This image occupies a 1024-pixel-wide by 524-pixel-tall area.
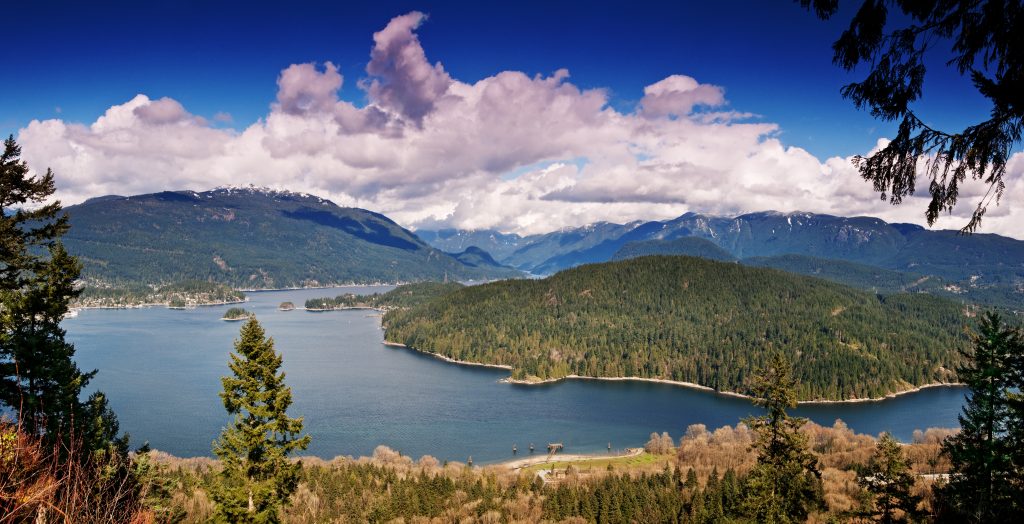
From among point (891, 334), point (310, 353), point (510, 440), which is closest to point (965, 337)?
point (891, 334)

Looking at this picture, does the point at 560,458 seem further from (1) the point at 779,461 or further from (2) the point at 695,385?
(2) the point at 695,385

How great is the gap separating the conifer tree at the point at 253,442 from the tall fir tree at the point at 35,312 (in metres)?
3.84

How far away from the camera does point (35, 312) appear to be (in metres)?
19.3

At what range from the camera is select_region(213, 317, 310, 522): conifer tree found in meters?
18.1

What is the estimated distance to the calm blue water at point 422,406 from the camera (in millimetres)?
92312

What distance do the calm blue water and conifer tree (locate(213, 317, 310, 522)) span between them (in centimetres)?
7100

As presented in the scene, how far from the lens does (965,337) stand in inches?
7746

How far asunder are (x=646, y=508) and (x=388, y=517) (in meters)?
25.5

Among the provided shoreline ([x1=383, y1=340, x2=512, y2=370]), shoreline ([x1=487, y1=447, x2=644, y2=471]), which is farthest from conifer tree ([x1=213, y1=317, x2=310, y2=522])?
shoreline ([x1=383, y1=340, x2=512, y2=370])

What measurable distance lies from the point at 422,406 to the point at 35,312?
324 ft

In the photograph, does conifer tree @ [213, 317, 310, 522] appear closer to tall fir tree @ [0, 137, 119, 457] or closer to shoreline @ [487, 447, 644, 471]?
tall fir tree @ [0, 137, 119, 457]

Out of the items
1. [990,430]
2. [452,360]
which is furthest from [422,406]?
[990,430]

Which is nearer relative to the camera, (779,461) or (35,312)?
(35,312)

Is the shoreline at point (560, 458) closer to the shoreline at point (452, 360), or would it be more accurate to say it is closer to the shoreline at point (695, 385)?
the shoreline at point (695, 385)
